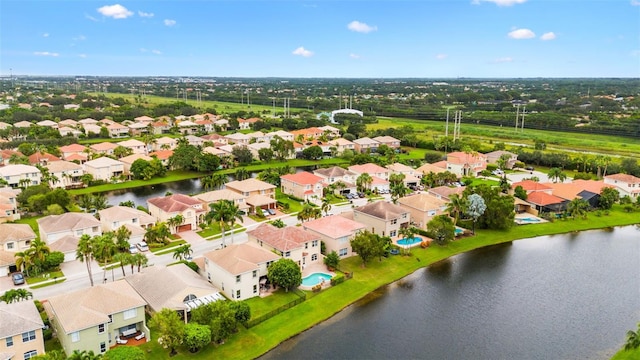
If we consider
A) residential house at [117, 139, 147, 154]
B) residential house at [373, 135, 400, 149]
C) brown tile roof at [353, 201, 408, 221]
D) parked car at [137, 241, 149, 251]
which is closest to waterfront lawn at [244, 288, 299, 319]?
parked car at [137, 241, 149, 251]

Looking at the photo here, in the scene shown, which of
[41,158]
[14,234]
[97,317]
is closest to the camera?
[97,317]

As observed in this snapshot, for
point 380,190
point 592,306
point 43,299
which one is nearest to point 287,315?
point 43,299

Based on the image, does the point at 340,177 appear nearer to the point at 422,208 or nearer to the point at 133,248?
the point at 422,208

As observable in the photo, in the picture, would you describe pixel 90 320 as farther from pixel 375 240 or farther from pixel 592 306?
pixel 592 306

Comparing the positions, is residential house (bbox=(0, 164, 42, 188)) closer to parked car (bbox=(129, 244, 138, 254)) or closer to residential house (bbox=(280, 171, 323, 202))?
parked car (bbox=(129, 244, 138, 254))

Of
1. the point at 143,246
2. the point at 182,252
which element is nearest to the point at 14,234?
the point at 143,246

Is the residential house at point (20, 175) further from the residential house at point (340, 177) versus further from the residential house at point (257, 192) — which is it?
the residential house at point (340, 177)
